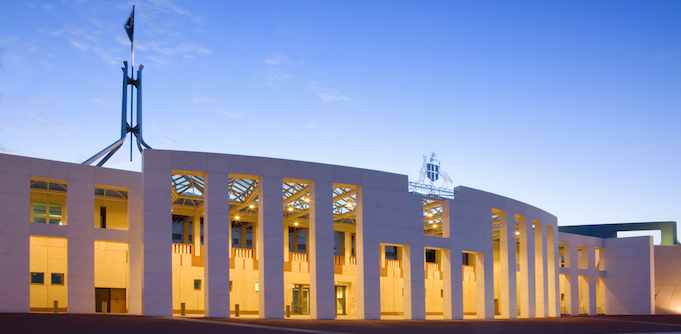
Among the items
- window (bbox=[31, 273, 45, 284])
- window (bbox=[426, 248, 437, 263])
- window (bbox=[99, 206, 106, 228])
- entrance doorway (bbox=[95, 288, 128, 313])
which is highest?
window (bbox=[99, 206, 106, 228])

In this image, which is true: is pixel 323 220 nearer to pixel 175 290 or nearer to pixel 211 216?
pixel 211 216

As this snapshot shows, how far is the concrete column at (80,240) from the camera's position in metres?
34.1

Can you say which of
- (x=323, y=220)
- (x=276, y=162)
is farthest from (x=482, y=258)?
(x=276, y=162)

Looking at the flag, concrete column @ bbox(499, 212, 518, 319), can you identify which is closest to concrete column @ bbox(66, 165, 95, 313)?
the flag

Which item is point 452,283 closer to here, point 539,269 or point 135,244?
point 539,269

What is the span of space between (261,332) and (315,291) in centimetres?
1283

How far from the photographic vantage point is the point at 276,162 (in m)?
35.8

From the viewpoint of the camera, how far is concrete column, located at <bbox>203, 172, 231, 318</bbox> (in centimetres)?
3378

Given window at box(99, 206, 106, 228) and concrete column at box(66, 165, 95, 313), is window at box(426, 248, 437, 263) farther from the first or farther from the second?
concrete column at box(66, 165, 95, 313)

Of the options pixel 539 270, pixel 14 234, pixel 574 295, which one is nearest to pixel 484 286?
pixel 539 270

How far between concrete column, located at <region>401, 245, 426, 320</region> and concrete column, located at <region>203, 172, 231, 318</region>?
11.5m

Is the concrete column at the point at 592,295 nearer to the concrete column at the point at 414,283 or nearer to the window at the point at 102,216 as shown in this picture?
the concrete column at the point at 414,283

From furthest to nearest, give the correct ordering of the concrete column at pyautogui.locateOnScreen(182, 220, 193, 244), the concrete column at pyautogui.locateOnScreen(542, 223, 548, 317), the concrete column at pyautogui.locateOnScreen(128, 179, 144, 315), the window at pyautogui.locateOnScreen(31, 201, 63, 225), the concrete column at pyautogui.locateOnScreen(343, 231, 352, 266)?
the concrete column at pyautogui.locateOnScreen(343, 231, 352, 266) → the concrete column at pyautogui.locateOnScreen(182, 220, 193, 244) → the concrete column at pyautogui.locateOnScreen(542, 223, 548, 317) → the window at pyautogui.locateOnScreen(31, 201, 63, 225) → the concrete column at pyautogui.locateOnScreen(128, 179, 144, 315)

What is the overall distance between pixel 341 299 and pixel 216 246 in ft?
63.2
